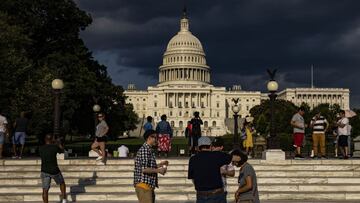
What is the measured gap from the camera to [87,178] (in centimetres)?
1664

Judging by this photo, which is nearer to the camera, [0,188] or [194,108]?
[0,188]

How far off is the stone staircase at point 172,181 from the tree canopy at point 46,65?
1255 centimetres

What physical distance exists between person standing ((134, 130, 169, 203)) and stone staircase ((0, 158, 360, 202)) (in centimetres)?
585

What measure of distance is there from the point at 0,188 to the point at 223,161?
9.47 m

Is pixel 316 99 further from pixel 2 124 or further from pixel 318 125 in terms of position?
pixel 2 124

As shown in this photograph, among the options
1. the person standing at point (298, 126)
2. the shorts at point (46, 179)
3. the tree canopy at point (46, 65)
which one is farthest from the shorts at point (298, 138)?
the tree canopy at point (46, 65)

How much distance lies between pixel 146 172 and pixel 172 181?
294 inches

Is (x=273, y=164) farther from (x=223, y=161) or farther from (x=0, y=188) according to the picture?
(x=223, y=161)

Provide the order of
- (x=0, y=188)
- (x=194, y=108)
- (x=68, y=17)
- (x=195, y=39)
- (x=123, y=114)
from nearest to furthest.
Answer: (x=0, y=188)
(x=68, y=17)
(x=123, y=114)
(x=194, y=108)
(x=195, y=39)

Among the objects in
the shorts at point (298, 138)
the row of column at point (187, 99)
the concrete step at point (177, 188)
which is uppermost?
the row of column at point (187, 99)

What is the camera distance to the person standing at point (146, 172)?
353 inches

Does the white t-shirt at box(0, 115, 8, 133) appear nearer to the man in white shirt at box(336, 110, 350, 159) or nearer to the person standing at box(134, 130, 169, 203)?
the person standing at box(134, 130, 169, 203)

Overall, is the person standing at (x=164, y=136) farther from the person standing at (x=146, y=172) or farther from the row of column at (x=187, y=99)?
the row of column at (x=187, y=99)

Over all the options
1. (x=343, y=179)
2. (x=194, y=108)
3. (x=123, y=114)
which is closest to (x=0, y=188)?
(x=343, y=179)
